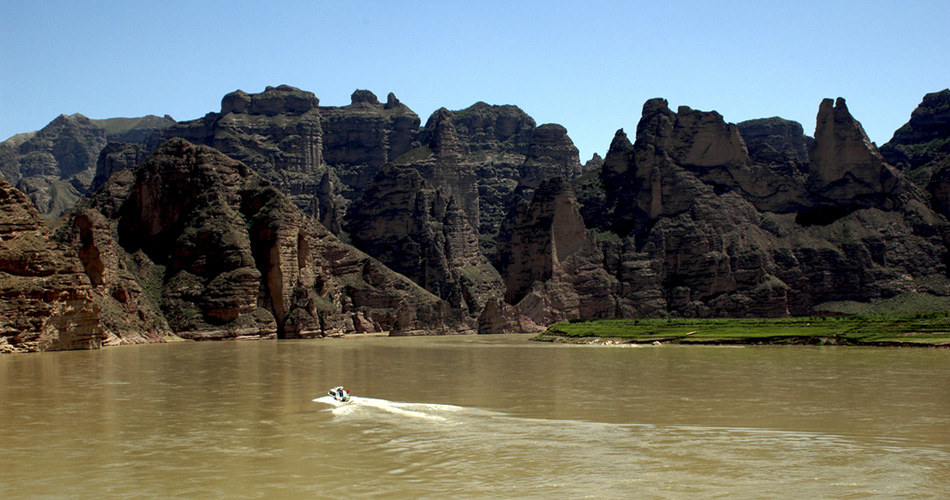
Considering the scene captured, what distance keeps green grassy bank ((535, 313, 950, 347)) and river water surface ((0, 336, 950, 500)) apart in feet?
72.5

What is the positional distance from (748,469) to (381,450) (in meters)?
8.66

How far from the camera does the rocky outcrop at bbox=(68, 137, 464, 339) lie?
116 meters

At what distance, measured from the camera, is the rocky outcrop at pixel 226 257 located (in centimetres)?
11606

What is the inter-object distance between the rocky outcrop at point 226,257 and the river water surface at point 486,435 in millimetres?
71956

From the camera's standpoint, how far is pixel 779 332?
245ft

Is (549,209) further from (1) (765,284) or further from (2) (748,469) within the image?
(2) (748,469)

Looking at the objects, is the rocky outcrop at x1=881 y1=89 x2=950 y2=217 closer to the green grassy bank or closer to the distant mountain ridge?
the distant mountain ridge

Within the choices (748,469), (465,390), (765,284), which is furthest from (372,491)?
(765,284)

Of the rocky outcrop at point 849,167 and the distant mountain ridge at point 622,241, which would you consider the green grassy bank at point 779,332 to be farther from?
the rocky outcrop at point 849,167

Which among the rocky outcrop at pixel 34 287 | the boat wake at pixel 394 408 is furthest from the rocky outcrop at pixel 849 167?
the boat wake at pixel 394 408

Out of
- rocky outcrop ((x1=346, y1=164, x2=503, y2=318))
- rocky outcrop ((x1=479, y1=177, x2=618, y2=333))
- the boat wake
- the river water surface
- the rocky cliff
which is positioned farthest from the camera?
rocky outcrop ((x1=346, y1=164, x2=503, y2=318))

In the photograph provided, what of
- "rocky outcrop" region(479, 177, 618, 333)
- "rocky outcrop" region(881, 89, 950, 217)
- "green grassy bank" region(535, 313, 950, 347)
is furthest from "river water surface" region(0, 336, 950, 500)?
"rocky outcrop" region(881, 89, 950, 217)

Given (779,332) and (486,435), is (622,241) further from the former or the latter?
(486,435)

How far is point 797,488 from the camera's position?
17.3 metres
